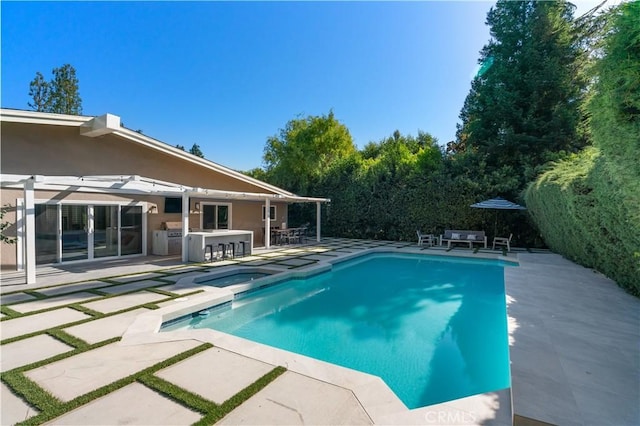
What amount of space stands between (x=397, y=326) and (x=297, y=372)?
11.0ft

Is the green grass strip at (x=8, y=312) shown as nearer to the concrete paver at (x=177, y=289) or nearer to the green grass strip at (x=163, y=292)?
the green grass strip at (x=163, y=292)

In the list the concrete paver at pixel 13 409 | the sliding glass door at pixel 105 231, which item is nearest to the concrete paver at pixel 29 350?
the concrete paver at pixel 13 409

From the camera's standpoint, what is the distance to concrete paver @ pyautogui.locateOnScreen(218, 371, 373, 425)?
2871 millimetres

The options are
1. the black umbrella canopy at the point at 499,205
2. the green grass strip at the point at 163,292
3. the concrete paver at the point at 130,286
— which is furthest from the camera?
the black umbrella canopy at the point at 499,205

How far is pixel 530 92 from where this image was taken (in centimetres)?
1900

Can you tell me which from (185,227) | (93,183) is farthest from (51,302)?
(185,227)

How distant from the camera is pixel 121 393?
10.7 ft

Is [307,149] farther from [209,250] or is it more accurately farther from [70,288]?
[70,288]

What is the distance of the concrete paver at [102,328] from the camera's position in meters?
4.69

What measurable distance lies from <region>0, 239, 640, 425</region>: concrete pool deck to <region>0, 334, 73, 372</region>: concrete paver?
14 millimetres

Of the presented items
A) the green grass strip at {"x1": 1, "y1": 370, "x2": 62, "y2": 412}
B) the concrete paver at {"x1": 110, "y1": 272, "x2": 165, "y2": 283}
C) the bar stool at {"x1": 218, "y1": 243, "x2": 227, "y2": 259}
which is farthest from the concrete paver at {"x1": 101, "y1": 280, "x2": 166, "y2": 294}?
the bar stool at {"x1": 218, "y1": 243, "x2": 227, "y2": 259}

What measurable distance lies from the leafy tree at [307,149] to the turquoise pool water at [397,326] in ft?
47.7

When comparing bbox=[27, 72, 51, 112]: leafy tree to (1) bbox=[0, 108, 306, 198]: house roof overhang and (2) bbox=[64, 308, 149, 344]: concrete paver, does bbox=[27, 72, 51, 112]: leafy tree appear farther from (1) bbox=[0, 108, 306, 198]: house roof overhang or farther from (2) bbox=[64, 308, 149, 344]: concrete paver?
(2) bbox=[64, 308, 149, 344]: concrete paver

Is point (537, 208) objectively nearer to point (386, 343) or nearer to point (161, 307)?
point (386, 343)
